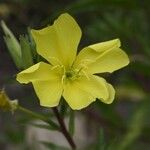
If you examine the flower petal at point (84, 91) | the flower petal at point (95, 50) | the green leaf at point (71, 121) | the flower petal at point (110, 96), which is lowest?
the green leaf at point (71, 121)

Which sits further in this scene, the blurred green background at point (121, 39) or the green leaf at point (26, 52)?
the blurred green background at point (121, 39)

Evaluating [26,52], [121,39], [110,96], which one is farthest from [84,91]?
[121,39]

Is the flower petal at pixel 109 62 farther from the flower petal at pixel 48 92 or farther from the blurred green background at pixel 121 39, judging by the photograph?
the blurred green background at pixel 121 39

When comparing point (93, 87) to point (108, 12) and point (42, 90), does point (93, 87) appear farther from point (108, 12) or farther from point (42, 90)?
point (108, 12)

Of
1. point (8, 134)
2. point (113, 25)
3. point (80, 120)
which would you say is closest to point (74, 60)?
point (113, 25)

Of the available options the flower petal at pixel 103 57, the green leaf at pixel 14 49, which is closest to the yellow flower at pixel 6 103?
the green leaf at pixel 14 49

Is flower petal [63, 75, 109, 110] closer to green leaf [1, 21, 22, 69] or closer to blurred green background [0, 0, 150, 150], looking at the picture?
green leaf [1, 21, 22, 69]

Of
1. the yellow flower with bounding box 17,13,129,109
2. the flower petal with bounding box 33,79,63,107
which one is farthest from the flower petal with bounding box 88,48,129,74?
the flower petal with bounding box 33,79,63,107
